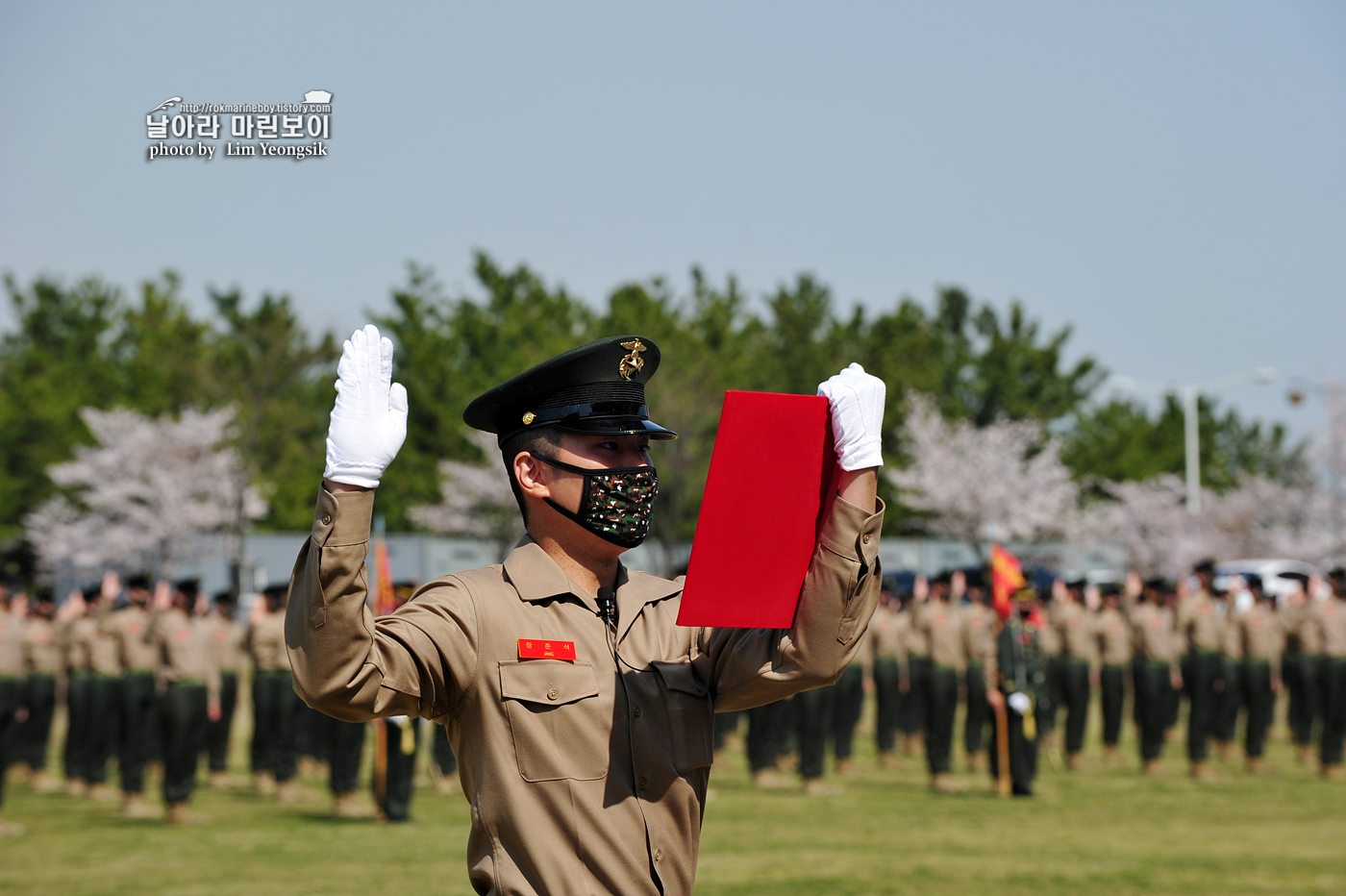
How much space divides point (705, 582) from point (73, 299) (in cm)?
5280

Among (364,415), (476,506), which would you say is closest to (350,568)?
(364,415)

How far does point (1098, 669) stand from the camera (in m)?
17.0

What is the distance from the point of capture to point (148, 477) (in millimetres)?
42125

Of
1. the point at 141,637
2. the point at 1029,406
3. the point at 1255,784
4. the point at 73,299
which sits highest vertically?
the point at 73,299

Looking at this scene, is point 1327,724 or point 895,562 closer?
point 1327,724

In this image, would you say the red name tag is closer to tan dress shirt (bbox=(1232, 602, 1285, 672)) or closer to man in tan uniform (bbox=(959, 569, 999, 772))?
man in tan uniform (bbox=(959, 569, 999, 772))

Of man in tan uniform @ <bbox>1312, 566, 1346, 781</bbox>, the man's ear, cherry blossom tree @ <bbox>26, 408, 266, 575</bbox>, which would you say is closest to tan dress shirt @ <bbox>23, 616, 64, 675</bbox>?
the man's ear

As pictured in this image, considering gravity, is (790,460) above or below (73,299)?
below

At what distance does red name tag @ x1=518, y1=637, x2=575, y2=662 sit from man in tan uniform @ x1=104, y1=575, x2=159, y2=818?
1081 centimetres

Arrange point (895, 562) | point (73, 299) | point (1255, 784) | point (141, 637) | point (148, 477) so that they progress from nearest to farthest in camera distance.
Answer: point (141, 637) → point (1255, 784) → point (148, 477) → point (895, 562) → point (73, 299)

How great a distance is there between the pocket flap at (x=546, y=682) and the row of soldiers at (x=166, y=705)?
9441 millimetres

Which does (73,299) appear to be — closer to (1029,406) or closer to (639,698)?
(1029,406)

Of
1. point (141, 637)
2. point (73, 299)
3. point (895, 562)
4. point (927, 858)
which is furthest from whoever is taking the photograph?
point (73, 299)

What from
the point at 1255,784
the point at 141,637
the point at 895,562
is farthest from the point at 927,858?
the point at 895,562
